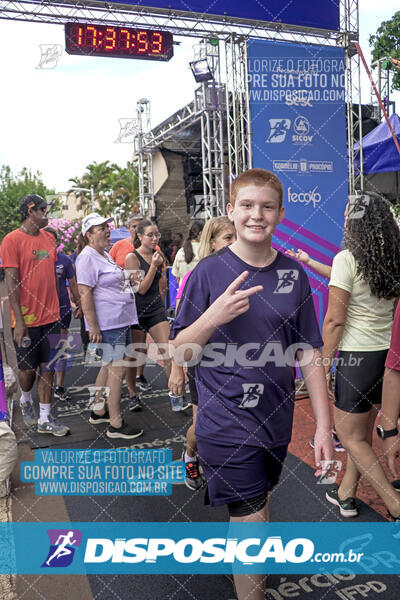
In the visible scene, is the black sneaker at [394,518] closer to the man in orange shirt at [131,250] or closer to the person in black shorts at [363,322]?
the person in black shorts at [363,322]

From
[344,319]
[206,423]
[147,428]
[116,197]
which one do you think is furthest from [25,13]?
[116,197]

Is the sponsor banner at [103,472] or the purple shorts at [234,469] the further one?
the sponsor banner at [103,472]

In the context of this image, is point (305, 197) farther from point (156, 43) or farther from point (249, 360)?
point (249, 360)

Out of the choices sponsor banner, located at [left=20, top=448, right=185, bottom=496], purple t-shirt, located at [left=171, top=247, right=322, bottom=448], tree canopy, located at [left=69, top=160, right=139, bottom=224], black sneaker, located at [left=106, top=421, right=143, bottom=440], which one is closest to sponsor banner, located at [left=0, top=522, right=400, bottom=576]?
sponsor banner, located at [left=20, top=448, right=185, bottom=496]

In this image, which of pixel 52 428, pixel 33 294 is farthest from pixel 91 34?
pixel 52 428

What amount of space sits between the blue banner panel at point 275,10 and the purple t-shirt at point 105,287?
12.9 feet

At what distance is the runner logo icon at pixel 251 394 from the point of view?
180cm

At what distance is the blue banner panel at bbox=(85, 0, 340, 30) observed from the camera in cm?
641

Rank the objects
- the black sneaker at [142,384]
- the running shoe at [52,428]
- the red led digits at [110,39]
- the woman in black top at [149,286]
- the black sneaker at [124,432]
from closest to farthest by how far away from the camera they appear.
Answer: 1. the black sneaker at [124,432]
2. the running shoe at [52,428]
3. the woman in black top at [149,286]
4. the black sneaker at [142,384]
5. the red led digits at [110,39]

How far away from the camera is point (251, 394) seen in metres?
1.81

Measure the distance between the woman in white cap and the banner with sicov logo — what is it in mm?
1697

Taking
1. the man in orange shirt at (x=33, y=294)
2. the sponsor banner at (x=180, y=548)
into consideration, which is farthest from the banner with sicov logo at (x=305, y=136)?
the sponsor banner at (x=180, y=548)

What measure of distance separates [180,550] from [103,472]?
3.67 feet

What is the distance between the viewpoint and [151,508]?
10.3 feet
